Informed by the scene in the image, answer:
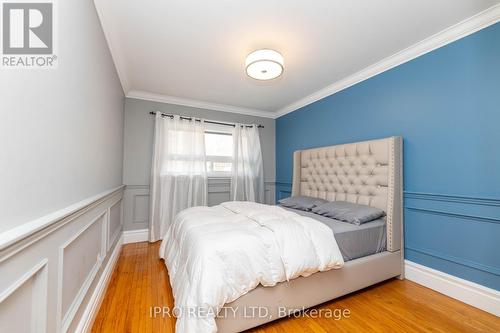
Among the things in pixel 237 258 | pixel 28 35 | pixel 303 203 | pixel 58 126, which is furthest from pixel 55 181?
pixel 303 203

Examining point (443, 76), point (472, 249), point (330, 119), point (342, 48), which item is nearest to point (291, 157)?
point (330, 119)

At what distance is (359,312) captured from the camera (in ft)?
5.44

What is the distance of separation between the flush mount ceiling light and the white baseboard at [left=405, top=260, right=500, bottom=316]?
248cm

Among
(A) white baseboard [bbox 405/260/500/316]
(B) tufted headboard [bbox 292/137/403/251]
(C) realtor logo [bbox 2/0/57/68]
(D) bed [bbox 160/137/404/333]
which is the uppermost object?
(C) realtor logo [bbox 2/0/57/68]

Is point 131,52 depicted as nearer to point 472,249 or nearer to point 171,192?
point 171,192

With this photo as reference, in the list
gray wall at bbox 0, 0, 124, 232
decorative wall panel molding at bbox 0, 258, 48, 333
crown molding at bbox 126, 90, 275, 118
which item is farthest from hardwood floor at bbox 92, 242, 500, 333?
crown molding at bbox 126, 90, 275, 118

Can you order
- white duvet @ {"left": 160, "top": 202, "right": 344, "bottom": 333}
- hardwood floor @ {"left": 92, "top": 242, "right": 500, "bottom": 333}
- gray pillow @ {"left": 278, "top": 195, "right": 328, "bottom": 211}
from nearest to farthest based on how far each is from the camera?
white duvet @ {"left": 160, "top": 202, "right": 344, "bottom": 333} < hardwood floor @ {"left": 92, "top": 242, "right": 500, "bottom": 333} < gray pillow @ {"left": 278, "top": 195, "right": 328, "bottom": 211}

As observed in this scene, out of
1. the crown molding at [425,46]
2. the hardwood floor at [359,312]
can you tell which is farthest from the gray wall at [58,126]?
the crown molding at [425,46]

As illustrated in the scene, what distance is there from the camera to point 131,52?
2262 millimetres

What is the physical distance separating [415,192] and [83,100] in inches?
118

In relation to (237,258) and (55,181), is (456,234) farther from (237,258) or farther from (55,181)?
(55,181)

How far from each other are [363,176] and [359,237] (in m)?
0.87

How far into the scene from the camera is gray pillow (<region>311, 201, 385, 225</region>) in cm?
205

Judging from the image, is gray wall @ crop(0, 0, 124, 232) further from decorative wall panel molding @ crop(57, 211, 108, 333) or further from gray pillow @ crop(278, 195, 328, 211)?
gray pillow @ crop(278, 195, 328, 211)
